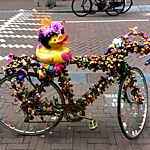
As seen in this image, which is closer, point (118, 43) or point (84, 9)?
point (118, 43)

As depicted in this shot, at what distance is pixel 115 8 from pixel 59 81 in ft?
42.5

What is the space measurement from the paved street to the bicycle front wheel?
A: 114 mm

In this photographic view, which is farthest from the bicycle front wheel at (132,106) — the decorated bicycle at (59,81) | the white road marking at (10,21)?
the white road marking at (10,21)

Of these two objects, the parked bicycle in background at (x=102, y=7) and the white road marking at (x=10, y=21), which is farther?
the parked bicycle in background at (x=102, y=7)

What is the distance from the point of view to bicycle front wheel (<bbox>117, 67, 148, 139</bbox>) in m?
5.37

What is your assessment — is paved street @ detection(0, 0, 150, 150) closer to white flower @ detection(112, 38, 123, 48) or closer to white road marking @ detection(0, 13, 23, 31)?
white road marking @ detection(0, 13, 23, 31)

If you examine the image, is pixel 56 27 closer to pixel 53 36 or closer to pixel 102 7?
pixel 53 36

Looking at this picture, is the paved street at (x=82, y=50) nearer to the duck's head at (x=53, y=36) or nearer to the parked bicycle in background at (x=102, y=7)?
the parked bicycle in background at (x=102, y=7)

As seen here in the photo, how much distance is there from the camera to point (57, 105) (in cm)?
539

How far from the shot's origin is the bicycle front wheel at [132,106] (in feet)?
17.6

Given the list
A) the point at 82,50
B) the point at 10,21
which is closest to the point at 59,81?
the point at 82,50

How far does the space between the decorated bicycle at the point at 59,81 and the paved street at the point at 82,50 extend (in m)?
0.15

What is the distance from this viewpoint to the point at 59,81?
538cm

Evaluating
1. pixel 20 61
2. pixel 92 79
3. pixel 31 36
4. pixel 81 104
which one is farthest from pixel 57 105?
pixel 31 36
